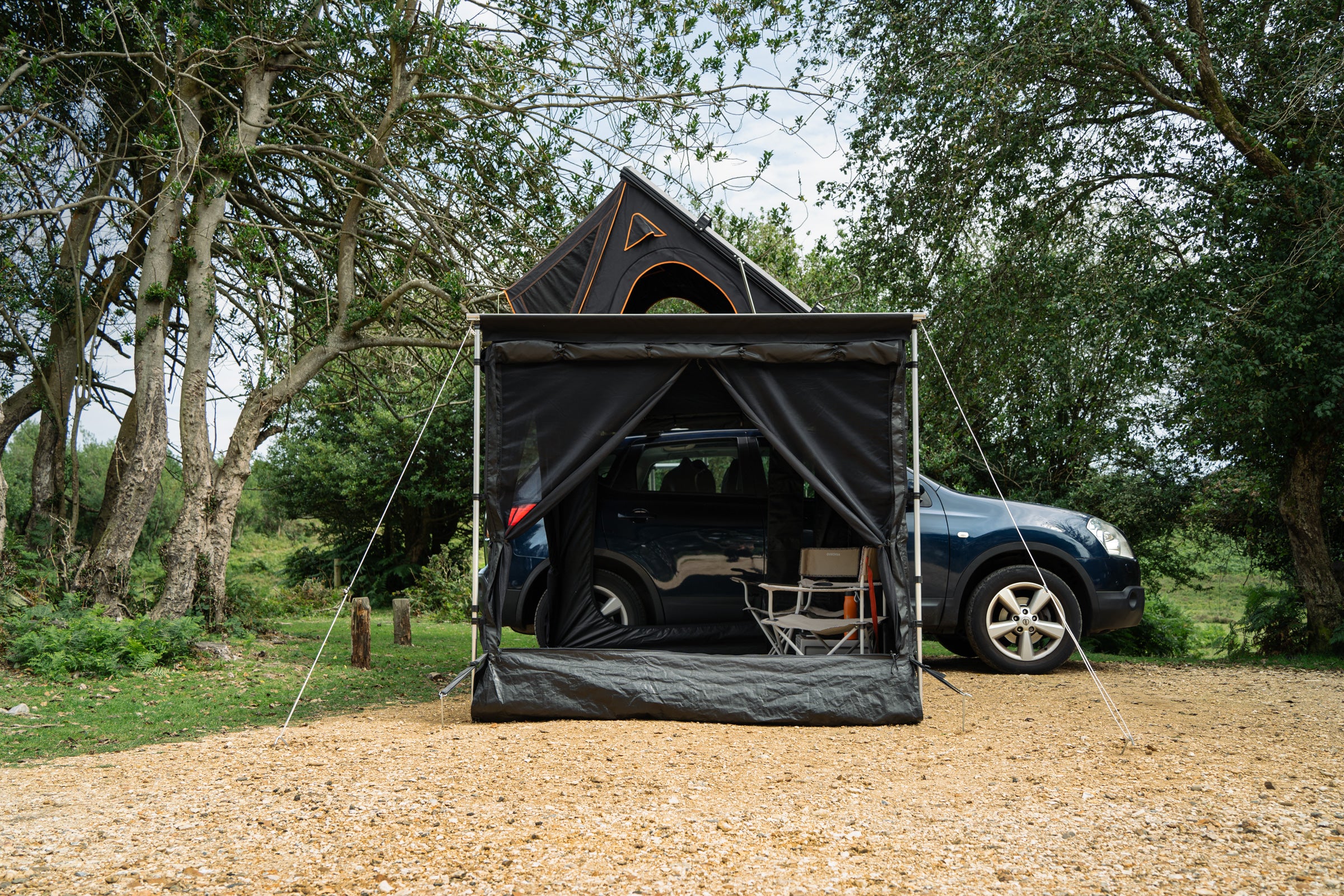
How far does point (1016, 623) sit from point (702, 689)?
270 centimetres

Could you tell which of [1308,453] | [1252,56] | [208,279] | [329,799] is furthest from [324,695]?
[1252,56]

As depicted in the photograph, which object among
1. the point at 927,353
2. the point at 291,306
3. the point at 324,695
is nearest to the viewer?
the point at 324,695

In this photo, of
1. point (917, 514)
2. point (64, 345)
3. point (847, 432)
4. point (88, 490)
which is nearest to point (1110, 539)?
point (917, 514)

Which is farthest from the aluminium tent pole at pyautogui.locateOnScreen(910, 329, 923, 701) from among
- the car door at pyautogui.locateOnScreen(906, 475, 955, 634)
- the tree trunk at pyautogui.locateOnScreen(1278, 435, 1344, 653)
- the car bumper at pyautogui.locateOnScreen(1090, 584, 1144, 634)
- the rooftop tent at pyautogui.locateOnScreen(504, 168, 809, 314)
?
the tree trunk at pyautogui.locateOnScreen(1278, 435, 1344, 653)

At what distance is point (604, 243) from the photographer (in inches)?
242

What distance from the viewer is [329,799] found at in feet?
11.9

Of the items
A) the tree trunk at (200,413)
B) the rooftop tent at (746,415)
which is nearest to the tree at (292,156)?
the tree trunk at (200,413)

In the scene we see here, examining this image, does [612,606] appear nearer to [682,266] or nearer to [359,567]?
[359,567]

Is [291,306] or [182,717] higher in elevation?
[291,306]

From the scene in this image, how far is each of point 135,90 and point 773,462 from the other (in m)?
7.65

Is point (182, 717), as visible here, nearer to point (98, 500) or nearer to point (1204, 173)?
point (1204, 173)

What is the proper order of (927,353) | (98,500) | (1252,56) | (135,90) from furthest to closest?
(98,500) < (927,353) < (135,90) < (1252,56)

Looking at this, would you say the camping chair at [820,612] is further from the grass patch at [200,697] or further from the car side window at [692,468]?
the grass patch at [200,697]

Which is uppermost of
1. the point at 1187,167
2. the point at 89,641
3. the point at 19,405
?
the point at 1187,167
